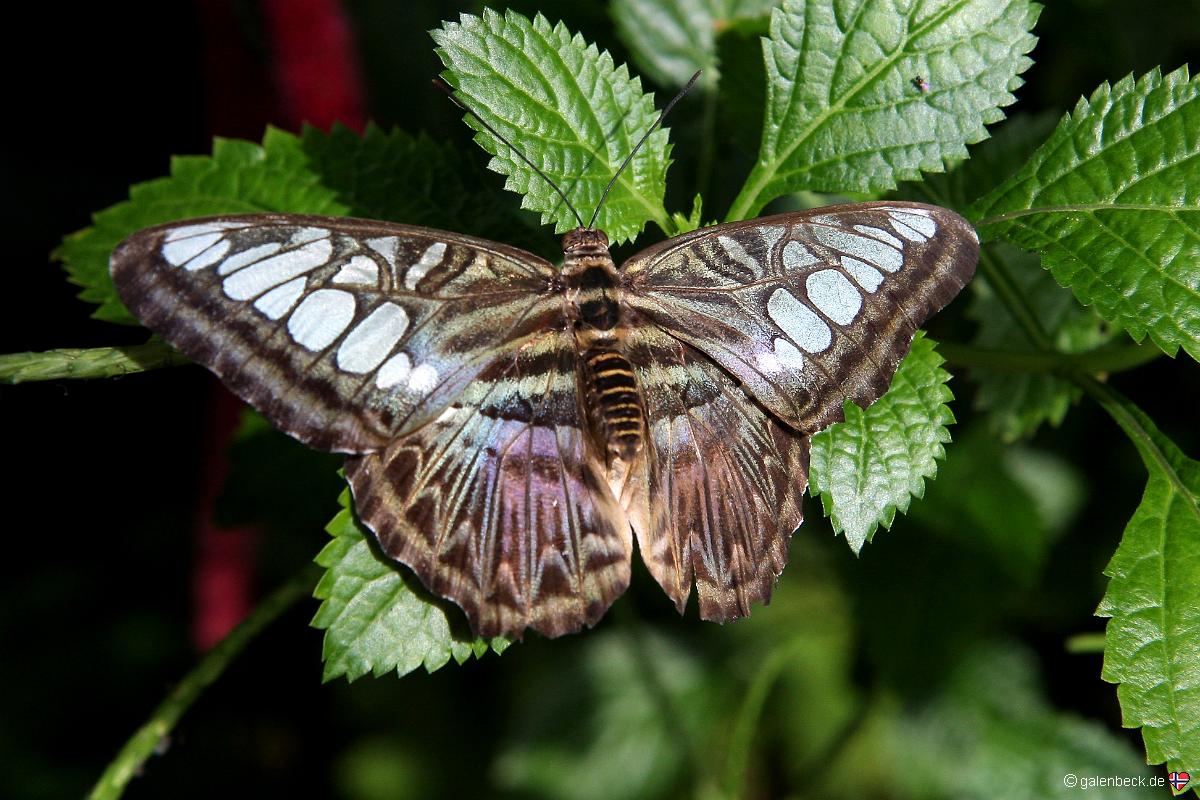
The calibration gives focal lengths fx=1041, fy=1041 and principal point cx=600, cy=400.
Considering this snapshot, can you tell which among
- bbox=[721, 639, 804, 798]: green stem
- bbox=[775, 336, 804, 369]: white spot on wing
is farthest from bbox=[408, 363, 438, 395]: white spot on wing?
bbox=[721, 639, 804, 798]: green stem

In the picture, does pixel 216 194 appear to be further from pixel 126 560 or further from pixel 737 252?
pixel 126 560

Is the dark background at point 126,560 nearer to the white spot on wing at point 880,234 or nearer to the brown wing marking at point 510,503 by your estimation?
the brown wing marking at point 510,503

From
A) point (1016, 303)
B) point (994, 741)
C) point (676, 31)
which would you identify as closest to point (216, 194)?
point (676, 31)

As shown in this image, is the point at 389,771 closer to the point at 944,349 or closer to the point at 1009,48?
the point at 944,349

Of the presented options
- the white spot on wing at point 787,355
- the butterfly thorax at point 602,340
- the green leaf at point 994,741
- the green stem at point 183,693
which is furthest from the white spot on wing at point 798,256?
the green leaf at point 994,741

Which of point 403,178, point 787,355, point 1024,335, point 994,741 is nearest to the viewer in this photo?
point 787,355
